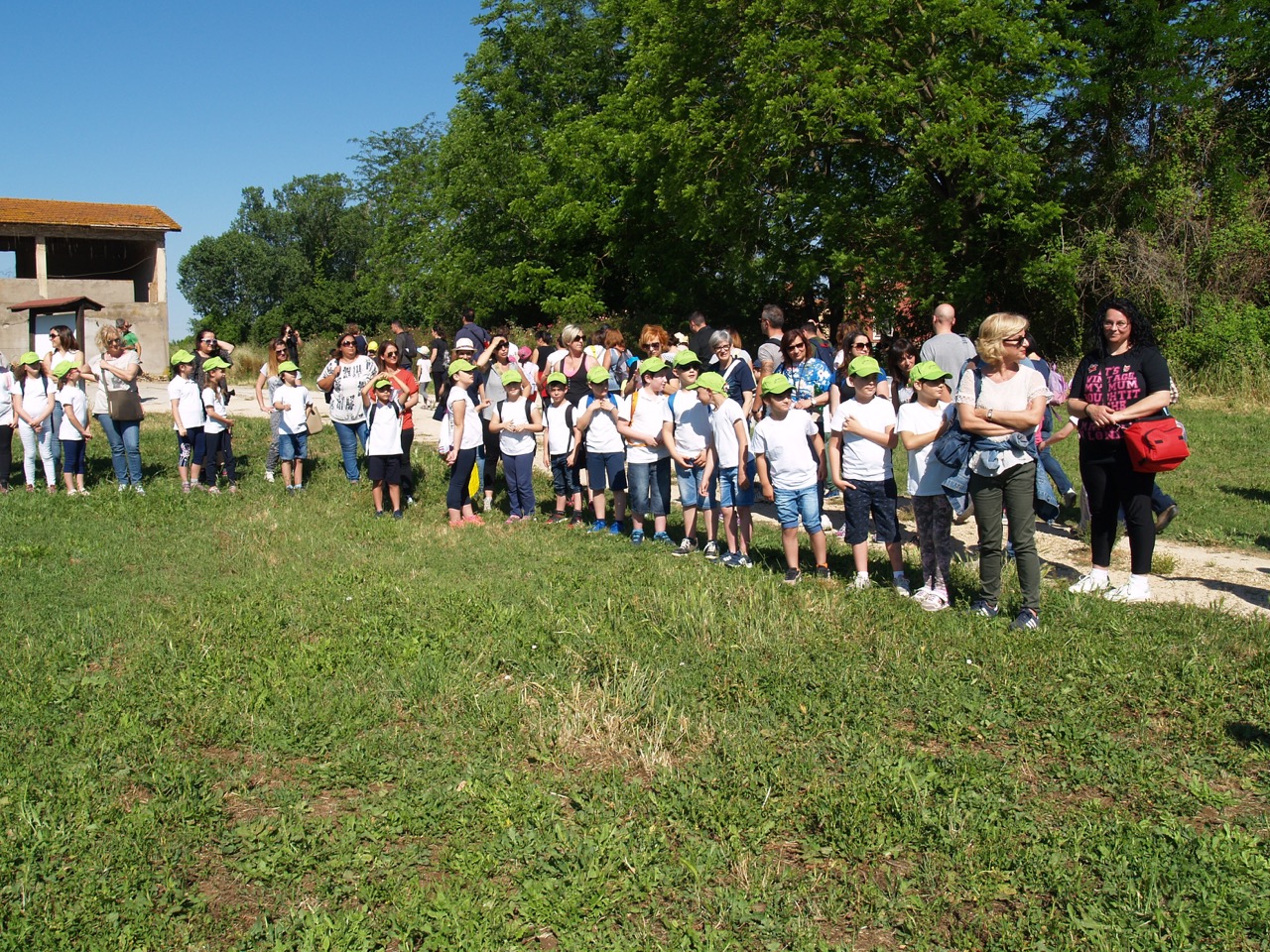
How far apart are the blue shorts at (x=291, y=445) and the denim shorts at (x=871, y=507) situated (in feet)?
24.7

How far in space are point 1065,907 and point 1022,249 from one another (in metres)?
19.4

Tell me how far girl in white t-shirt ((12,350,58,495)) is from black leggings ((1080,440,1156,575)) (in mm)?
10968

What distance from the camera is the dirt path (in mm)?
7547

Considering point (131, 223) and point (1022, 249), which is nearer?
point (1022, 249)

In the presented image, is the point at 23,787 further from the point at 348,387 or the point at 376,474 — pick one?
the point at 348,387

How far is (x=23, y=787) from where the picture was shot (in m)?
4.87

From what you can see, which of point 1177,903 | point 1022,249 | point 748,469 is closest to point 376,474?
point 748,469

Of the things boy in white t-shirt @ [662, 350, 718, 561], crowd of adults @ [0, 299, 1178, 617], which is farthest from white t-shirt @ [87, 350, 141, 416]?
boy in white t-shirt @ [662, 350, 718, 561]

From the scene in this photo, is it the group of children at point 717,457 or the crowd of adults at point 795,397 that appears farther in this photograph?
the group of children at point 717,457

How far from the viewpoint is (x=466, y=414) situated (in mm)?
10891

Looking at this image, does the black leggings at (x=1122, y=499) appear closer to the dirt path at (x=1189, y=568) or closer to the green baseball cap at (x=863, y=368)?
the dirt path at (x=1189, y=568)

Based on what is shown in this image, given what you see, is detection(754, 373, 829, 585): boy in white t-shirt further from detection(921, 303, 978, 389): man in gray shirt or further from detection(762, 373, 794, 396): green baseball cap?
detection(921, 303, 978, 389): man in gray shirt

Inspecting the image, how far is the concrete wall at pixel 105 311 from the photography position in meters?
34.8

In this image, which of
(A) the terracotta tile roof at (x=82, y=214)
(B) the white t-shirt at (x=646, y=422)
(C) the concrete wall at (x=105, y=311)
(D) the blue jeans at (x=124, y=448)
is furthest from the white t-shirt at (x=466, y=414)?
(A) the terracotta tile roof at (x=82, y=214)
